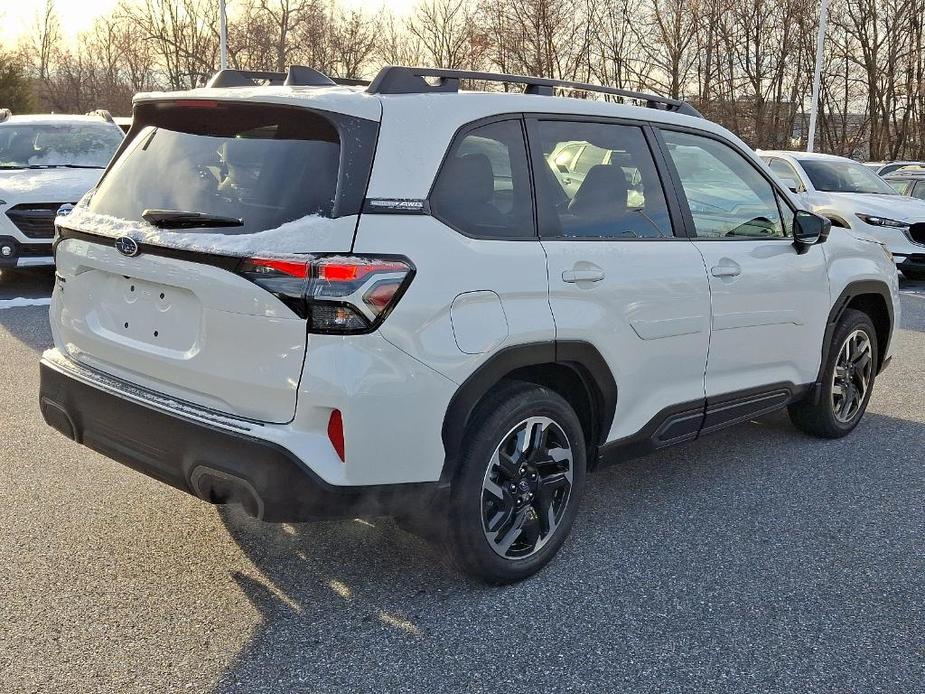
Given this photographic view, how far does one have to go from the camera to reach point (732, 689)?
2.76 metres

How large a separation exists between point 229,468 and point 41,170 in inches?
327

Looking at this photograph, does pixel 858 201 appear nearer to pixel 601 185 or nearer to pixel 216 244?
pixel 601 185

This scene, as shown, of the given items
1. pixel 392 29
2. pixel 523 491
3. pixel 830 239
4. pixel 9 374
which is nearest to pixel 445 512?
pixel 523 491

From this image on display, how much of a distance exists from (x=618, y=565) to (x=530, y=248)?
4.23 feet

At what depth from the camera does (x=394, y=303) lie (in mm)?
2781

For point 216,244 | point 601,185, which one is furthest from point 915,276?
point 216,244

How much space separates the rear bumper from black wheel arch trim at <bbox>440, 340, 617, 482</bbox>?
207 mm

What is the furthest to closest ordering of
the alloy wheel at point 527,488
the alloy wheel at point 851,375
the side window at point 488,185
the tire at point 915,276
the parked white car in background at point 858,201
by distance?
1. the tire at point 915,276
2. the parked white car in background at point 858,201
3. the alloy wheel at point 851,375
4. the alloy wheel at point 527,488
5. the side window at point 488,185

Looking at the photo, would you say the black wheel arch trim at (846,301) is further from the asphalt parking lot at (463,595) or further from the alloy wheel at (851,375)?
the asphalt parking lot at (463,595)

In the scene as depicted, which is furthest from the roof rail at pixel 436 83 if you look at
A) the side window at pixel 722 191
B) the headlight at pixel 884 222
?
the headlight at pixel 884 222

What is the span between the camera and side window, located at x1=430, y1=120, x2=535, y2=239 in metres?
3.05

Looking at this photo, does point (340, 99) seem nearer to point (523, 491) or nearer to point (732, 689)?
point (523, 491)

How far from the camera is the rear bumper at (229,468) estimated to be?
2.76 meters

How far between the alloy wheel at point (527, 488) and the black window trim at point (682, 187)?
121 centimetres
